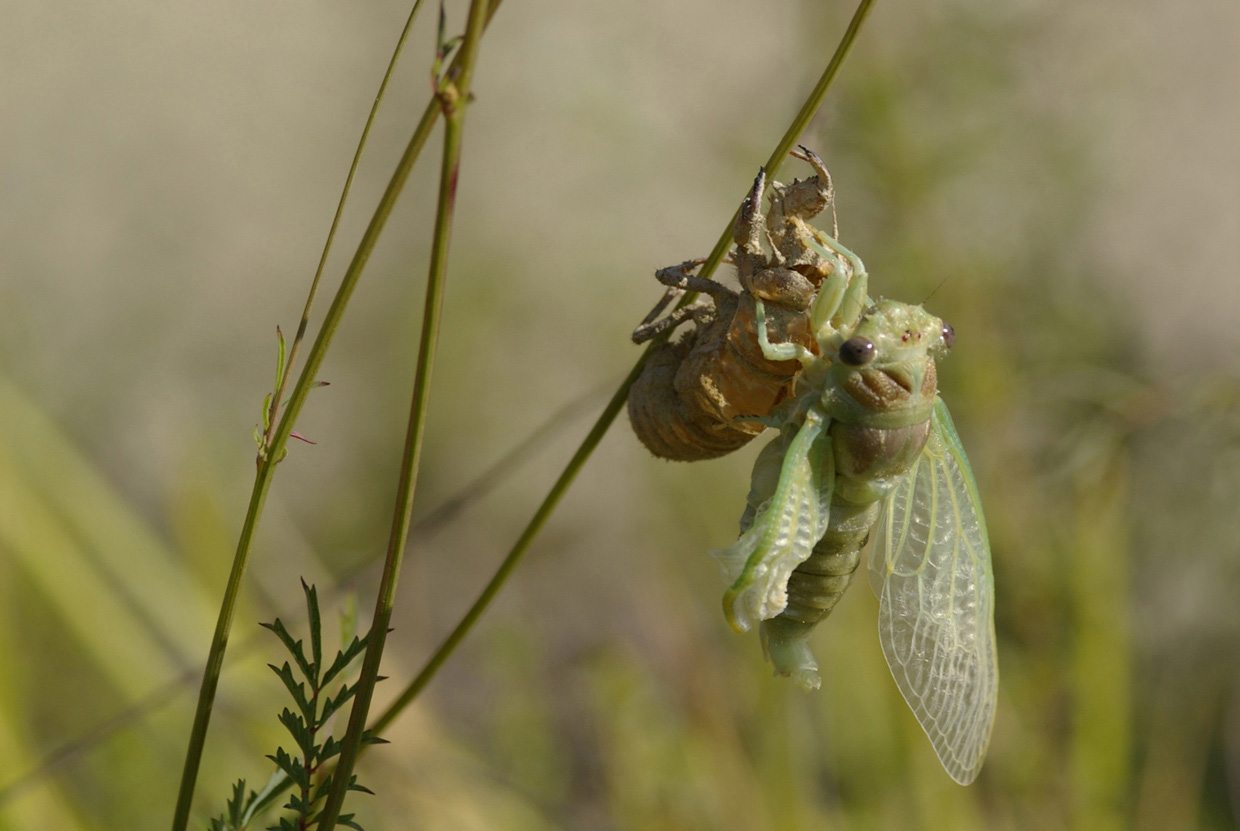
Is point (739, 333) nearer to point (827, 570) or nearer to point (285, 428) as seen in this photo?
point (827, 570)

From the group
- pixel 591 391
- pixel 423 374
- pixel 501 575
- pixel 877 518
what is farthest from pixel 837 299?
pixel 423 374

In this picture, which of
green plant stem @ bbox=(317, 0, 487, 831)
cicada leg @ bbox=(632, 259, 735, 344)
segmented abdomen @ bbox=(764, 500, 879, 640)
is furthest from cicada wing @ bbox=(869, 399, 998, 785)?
green plant stem @ bbox=(317, 0, 487, 831)

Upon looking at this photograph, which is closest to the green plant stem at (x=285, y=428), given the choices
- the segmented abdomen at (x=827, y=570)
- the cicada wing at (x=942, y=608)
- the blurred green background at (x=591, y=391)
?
the blurred green background at (x=591, y=391)

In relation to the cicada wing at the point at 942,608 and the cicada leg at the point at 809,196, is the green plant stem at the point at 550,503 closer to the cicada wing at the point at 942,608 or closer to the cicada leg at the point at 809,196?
the cicada leg at the point at 809,196

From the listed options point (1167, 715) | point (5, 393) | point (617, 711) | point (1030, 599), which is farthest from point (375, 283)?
point (1167, 715)

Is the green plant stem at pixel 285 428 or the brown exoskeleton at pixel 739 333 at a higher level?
the brown exoskeleton at pixel 739 333

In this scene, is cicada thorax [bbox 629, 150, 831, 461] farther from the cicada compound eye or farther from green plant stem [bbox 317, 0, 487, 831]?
green plant stem [bbox 317, 0, 487, 831]
